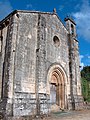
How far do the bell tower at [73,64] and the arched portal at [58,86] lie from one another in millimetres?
1090

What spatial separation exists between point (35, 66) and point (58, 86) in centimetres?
456

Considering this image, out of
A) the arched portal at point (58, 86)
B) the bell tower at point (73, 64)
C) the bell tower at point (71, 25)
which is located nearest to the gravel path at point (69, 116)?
the arched portal at point (58, 86)

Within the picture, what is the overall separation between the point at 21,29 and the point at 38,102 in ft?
19.6

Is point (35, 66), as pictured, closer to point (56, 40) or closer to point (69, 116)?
point (69, 116)

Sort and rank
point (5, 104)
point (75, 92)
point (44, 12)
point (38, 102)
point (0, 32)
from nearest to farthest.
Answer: point (5, 104) < point (38, 102) < point (0, 32) < point (44, 12) < point (75, 92)

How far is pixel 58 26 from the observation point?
58.3 ft

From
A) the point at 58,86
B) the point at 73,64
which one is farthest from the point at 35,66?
the point at 73,64

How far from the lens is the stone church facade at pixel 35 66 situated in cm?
1160

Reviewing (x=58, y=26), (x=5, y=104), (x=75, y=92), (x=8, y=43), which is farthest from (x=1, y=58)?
(x=75, y=92)

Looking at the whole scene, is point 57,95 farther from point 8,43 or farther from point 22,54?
point 8,43

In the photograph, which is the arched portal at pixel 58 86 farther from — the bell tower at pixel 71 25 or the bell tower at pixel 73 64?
the bell tower at pixel 71 25

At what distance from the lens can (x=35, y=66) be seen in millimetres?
13297

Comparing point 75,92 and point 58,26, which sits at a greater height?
point 58,26

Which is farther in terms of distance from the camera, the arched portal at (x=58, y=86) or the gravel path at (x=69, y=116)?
the arched portal at (x=58, y=86)
